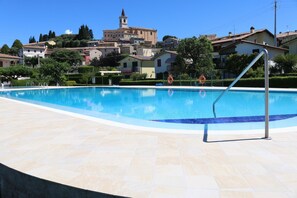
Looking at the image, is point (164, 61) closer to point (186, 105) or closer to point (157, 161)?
point (186, 105)

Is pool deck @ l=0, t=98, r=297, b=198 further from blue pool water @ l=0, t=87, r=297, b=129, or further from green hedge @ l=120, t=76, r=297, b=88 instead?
green hedge @ l=120, t=76, r=297, b=88

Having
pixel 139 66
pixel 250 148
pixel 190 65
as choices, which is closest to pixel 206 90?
pixel 190 65

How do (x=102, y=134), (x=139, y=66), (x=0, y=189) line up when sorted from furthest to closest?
1. (x=139, y=66)
2. (x=102, y=134)
3. (x=0, y=189)

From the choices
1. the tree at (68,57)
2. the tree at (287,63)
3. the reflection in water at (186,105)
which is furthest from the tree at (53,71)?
the tree at (68,57)

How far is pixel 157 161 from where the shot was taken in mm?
3953

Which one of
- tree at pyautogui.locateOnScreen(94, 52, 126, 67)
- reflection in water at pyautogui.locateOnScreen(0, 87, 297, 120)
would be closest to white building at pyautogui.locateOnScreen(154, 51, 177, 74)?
reflection in water at pyautogui.locateOnScreen(0, 87, 297, 120)

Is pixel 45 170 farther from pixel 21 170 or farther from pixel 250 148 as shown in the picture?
pixel 250 148

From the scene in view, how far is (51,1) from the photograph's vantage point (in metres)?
26.1

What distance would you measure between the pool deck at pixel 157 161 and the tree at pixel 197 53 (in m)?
24.8

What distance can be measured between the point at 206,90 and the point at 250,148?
16586mm

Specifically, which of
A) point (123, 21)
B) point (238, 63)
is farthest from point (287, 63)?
point (123, 21)

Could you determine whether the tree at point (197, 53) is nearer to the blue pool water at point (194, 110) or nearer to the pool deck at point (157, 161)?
the blue pool water at point (194, 110)

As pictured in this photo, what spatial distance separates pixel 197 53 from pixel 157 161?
90.1 ft

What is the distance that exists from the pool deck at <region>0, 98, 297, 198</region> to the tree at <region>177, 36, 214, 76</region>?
81.5ft
